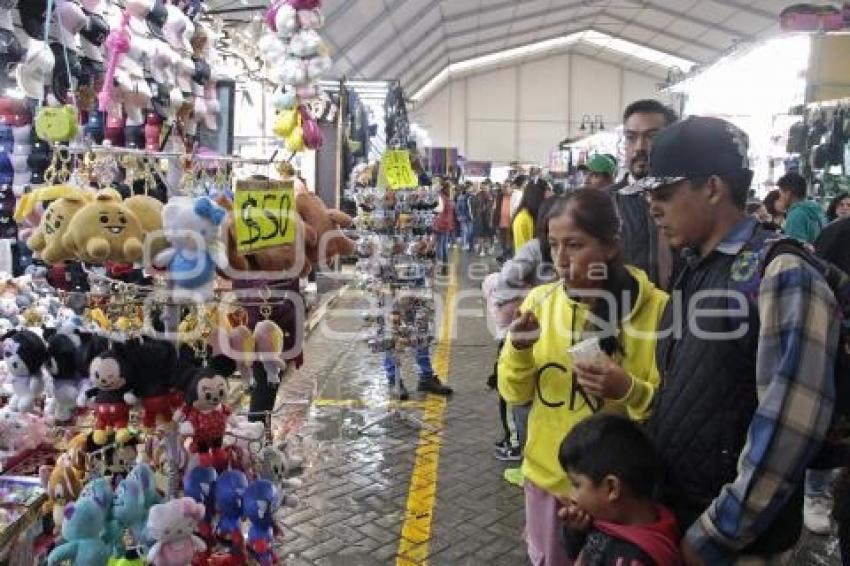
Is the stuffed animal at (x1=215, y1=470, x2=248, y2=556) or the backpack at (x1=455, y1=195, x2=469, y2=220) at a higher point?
the backpack at (x1=455, y1=195, x2=469, y2=220)

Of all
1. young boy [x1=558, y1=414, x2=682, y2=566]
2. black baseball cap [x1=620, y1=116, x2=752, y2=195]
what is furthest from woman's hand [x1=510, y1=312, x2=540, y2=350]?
black baseball cap [x1=620, y1=116, x2=752, y2=195]

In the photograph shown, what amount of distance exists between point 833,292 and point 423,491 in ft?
10.2

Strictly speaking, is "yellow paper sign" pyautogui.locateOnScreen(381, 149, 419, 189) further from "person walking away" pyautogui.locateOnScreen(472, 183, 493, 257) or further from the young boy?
"person walking away" pyautogui.locateOnScreen(472, 183, 493, 257)

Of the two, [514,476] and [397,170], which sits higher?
[397,170]

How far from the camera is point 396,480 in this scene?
4.32 m

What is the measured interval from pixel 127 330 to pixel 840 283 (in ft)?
6.08

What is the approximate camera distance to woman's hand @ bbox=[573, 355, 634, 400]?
179 cm

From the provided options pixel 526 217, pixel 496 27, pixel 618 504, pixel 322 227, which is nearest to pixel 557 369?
pixel 618 504

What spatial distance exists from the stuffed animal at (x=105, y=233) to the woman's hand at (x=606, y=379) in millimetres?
1303

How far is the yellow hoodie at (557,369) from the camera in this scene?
1.97 meters

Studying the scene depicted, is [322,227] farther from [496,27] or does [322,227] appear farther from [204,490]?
[496,27]

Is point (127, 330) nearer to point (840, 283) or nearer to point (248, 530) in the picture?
point (248, 530)

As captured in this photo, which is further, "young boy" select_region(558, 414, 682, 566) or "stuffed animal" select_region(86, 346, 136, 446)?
"stuffed animal" select_region(86, 346, 136, 446)

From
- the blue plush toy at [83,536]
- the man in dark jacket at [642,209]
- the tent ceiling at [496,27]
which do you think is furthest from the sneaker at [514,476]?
the tent ceiling at [496,27]
